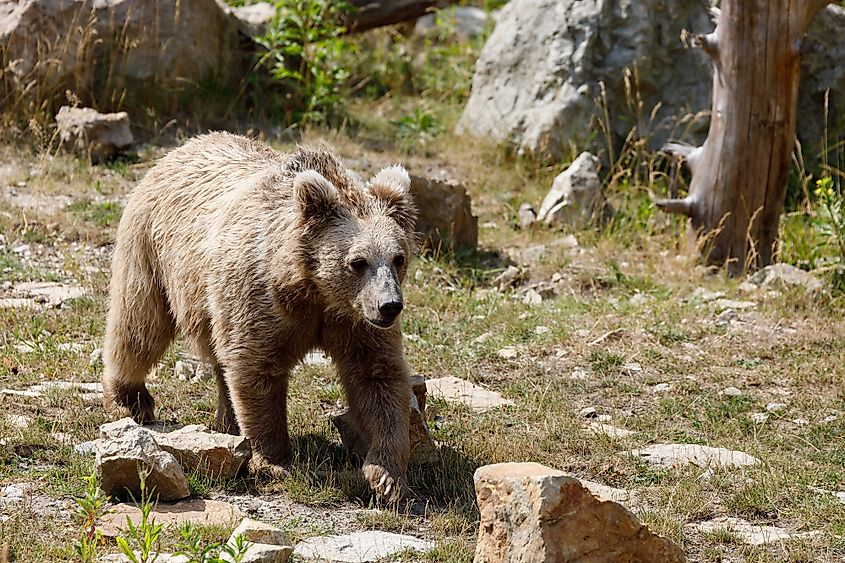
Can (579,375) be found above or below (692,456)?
below

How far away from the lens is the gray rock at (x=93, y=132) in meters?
10.2

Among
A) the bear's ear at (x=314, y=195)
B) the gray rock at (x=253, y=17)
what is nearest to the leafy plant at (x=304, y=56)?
the gray rock at (x=253, y=17)

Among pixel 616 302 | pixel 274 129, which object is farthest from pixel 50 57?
Result: pixel 616 302

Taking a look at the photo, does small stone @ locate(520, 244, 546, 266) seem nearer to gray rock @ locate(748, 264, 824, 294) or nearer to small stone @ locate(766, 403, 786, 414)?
gray rock @ locate(748, 264, 824, 294)

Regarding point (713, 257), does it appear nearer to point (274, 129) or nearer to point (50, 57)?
point (274, 129)

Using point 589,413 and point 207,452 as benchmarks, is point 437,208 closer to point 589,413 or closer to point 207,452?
point 589,413

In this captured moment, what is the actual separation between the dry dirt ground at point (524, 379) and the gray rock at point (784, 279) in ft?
0.46

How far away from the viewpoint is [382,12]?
12820 mm

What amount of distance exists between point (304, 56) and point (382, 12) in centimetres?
149

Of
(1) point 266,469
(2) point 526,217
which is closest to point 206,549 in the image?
(1) point 266,469

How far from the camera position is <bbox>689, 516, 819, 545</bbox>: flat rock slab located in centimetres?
506

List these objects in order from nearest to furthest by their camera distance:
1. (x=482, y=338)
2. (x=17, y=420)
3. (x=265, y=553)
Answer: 1. (x=265, y=553)
2. (x=17, y=420)
3. (x=482, y=338)

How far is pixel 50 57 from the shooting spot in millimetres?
10570

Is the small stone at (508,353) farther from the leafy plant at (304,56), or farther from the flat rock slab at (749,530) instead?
the leafy plant at (304,56)
